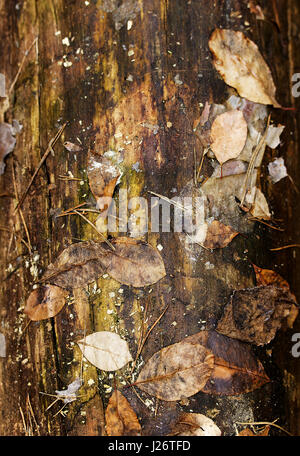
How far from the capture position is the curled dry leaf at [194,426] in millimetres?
1513

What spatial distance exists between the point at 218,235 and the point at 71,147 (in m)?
0.69

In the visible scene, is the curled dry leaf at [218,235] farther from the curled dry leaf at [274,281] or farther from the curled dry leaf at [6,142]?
the curled dry leaf at [6,142]

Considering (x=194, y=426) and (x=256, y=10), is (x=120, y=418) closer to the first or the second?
(x=194, y=426)

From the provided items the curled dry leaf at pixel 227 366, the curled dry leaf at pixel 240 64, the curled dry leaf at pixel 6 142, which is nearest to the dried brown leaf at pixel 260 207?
the curled dry leaf at pixel 240 64

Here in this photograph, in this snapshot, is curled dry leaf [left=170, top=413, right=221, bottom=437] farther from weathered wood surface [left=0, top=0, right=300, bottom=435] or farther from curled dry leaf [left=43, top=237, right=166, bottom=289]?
curled dry leaf [left=43, top=237, right=166, bottom=289]

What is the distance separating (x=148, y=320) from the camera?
153cm

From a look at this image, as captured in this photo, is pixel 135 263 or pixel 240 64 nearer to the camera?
pixel 135 263

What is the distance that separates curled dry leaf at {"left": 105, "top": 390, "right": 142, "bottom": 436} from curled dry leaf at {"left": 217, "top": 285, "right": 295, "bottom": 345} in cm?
45

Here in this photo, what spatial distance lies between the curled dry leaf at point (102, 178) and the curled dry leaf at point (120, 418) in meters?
0.71

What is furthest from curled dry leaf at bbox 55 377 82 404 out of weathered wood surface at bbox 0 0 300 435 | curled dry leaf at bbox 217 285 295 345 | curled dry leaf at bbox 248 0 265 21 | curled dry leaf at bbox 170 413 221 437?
curled dry leaf at bbox 248 0 265 21

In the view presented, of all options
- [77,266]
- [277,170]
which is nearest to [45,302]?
[77,266]

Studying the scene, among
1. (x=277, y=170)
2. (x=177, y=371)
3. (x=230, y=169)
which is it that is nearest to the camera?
(x=177, y=371)

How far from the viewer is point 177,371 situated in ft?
4.96
